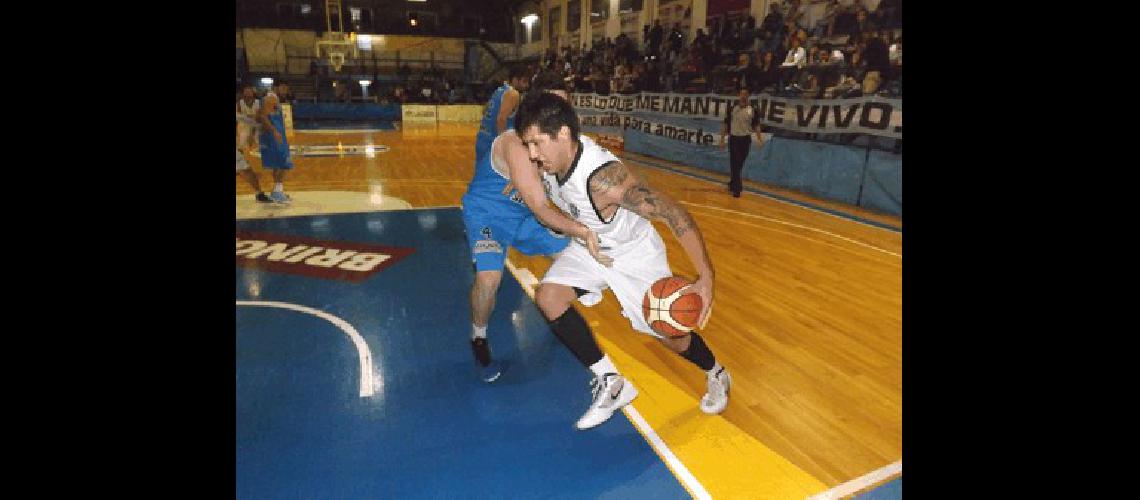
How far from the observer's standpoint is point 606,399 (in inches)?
124

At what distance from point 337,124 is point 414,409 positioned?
1029 inches

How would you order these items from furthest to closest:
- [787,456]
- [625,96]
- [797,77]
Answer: [625,96]
[797,77]
[787,456]

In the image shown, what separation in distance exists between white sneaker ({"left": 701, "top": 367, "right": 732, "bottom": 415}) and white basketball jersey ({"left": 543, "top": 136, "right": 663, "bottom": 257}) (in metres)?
0.82

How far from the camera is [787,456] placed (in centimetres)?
290

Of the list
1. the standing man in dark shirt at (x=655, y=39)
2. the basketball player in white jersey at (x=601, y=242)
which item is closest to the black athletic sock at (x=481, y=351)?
the basketball player in white jersey at (x=601, y=242)

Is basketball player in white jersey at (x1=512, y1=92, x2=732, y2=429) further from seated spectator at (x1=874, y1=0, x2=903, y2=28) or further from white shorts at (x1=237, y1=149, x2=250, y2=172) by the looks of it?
seated spectator at (x1=874, y1=0, x2=903, y2=28)

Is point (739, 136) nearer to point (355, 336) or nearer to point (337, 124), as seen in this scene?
point (355, 336)

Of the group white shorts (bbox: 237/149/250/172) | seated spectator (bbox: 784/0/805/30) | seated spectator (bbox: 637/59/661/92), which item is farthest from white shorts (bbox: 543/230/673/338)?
seated spectator (bbox: 637/59/661/92)

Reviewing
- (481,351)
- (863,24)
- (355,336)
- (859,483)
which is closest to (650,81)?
(863,24)

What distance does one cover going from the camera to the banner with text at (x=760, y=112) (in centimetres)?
897
